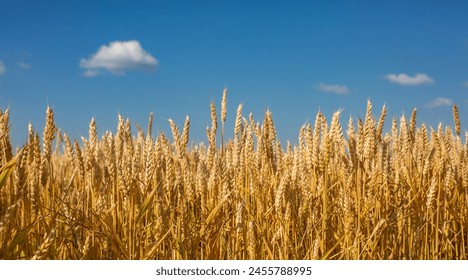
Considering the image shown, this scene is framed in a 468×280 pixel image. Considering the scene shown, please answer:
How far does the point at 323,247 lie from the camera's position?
5.43ft

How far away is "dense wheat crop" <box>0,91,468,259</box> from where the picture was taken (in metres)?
1.52

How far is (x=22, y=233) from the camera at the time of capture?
4.55 ft

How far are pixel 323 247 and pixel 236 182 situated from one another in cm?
64

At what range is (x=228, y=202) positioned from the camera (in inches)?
79.4

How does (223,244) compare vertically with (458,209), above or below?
below

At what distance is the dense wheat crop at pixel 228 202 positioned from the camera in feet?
5.00
